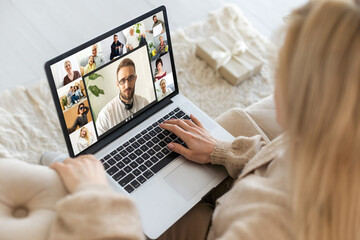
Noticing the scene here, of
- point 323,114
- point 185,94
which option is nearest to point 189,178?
point 323,114

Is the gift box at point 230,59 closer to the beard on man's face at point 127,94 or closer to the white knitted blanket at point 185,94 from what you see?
the white knitted blanket at point 185,94

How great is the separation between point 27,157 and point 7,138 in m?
0.11

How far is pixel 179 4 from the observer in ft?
7.24

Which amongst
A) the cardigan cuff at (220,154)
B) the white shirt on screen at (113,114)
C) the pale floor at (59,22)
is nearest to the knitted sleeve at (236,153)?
the cardigan cuff at (220,154)

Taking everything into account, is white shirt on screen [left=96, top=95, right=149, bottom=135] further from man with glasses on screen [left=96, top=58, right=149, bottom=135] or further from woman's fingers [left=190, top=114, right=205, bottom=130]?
woman's fingers [left=190, top=114, right=205, bottom=130]

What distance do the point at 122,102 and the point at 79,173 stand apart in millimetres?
405

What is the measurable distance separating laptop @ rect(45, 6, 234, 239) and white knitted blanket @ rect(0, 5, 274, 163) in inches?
21.2

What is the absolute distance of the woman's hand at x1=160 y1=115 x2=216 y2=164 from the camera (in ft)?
3.76

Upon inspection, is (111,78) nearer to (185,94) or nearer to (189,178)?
(189,178)

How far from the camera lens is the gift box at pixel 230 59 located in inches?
73.4

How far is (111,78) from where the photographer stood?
1.15 m

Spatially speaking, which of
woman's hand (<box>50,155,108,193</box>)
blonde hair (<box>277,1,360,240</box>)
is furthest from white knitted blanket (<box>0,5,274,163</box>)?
blonde hair (<box>277,1,360,240</box>)

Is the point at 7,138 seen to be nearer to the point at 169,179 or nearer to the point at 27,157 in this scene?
the point at 27,157

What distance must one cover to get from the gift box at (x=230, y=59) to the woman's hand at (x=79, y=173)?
1093 millimetres
